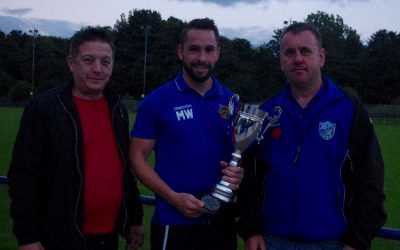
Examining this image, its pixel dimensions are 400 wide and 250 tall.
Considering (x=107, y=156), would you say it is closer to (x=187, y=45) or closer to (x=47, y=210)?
(x=47, y=210)

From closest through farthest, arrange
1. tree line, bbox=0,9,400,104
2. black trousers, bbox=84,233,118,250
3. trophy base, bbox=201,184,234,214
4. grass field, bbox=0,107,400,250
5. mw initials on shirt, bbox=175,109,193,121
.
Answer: trophy base, bbox=201,184,234,214 → black trousers, bbox=84,233,118,250 → mw initials on shirt, bbox=175,109,193,121 → grass field, bbox=0,107,400,250 → tree line, bbox=0,9,400,104

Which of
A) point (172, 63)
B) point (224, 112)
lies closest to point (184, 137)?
point (224, 112)

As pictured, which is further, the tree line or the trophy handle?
the tree line

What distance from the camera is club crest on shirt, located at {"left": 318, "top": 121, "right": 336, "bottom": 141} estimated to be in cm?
338

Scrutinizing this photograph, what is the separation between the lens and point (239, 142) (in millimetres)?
3607

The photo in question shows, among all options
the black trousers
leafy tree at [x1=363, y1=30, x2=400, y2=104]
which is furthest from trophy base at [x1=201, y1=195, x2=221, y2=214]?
leafy tree at [x1=363, y1=30, x2=400, y2=104]

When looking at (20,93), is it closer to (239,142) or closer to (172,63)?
(172,63)

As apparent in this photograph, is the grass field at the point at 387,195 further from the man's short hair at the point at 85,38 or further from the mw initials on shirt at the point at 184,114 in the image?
the man's short hair at the point at 85,38

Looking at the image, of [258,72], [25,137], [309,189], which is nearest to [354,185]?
[309,189]

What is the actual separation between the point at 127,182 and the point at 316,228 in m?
1.32

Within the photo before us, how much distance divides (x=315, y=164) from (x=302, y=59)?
2.15 ft

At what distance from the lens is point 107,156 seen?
3.67m

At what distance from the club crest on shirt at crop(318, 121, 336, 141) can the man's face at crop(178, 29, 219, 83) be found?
3.04ft

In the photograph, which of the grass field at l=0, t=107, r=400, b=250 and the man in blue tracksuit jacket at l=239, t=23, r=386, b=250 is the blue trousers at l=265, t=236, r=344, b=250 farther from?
the grass field at l=0, t=107, r=400, b=250
